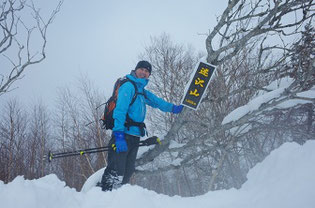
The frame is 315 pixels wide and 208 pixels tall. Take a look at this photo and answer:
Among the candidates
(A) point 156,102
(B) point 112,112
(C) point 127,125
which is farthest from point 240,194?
(A) point 156,102

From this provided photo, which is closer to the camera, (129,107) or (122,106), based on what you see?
(122,106)

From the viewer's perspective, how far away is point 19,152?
14406 mm

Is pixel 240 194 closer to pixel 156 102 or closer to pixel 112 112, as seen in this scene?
pixel 112 112

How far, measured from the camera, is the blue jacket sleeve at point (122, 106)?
265cm

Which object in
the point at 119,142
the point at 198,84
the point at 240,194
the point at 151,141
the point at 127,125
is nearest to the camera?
the point at 240,194

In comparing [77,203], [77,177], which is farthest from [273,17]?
[77,177]

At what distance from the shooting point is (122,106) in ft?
8.77

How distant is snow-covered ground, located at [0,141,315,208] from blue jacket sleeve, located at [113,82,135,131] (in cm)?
112

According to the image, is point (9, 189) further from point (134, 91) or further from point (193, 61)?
point (193, 61)

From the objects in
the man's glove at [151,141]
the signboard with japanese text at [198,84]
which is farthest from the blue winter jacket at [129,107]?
the signboard with japanese text at [198,84]

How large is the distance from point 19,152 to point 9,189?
16.0 meters

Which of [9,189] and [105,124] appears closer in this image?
[9,189]

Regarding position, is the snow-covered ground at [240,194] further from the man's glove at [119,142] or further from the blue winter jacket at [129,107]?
the blue winter jacket at [129,107]

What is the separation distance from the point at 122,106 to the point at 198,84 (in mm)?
1191
